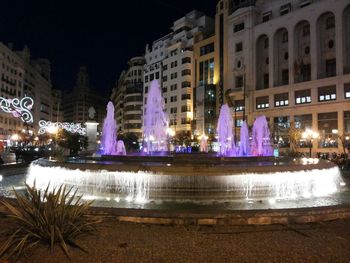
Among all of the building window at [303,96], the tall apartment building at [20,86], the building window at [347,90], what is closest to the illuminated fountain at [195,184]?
the building window at [347,90]

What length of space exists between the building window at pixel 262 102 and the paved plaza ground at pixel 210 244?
6207cm

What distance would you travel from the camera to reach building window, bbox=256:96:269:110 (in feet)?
225

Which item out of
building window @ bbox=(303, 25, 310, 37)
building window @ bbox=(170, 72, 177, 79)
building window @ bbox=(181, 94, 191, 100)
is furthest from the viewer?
building window @ bbox=(170, 72, 177, 79)

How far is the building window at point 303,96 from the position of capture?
6142cm

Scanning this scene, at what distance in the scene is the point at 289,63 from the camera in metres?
65.6

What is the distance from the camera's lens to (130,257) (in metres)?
6.19

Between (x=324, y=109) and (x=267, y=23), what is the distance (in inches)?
857

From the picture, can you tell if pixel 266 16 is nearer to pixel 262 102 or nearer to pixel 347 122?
A: pixel 262 102

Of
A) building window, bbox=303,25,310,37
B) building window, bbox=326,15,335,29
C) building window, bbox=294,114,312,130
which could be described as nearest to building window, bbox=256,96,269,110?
building window, bbox=294,114,312,130

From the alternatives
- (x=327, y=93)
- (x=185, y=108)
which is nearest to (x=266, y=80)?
(x=327, y=93)

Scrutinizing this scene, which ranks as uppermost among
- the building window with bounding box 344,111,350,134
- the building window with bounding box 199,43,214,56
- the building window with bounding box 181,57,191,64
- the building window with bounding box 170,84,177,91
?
the building window with bounding box 199,43,214,56

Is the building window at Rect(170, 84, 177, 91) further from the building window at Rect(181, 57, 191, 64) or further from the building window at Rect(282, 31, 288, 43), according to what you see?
the building window at Rect(282, 31, 288, 43)

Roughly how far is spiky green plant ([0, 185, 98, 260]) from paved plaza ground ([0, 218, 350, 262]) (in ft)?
0.79

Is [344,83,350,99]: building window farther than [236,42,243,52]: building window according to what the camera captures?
No
